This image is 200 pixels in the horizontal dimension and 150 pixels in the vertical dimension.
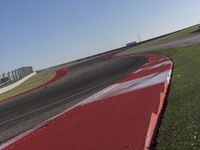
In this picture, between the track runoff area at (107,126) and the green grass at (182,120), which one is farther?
the track runoff area at (107,126)

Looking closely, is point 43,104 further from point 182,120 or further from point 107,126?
point 182,120

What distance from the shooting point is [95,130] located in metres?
5.87

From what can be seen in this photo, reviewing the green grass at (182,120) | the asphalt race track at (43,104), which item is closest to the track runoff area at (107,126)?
the green grass at (182,120)

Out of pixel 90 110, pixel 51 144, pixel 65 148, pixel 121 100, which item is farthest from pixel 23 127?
pixel 65 148

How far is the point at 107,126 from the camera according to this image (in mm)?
5887

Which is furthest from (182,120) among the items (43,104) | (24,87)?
(24,87)

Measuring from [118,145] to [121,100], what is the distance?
3.43 m

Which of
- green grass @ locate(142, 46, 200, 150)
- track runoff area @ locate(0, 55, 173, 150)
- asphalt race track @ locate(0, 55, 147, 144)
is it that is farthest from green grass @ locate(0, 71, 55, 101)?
green grass @ locate(142, 46, 200, 150)

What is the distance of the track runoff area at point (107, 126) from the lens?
16.2ft

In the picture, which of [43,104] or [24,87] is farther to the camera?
[24,87]

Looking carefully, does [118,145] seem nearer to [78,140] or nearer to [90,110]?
[78,140]

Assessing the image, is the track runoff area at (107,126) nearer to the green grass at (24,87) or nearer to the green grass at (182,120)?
the green grass at (182,120)

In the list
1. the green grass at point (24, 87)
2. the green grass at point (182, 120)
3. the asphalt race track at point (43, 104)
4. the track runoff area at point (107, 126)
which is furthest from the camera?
the green grass at point (24, 87)

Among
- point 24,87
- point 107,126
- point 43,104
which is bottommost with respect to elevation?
point 24,87
